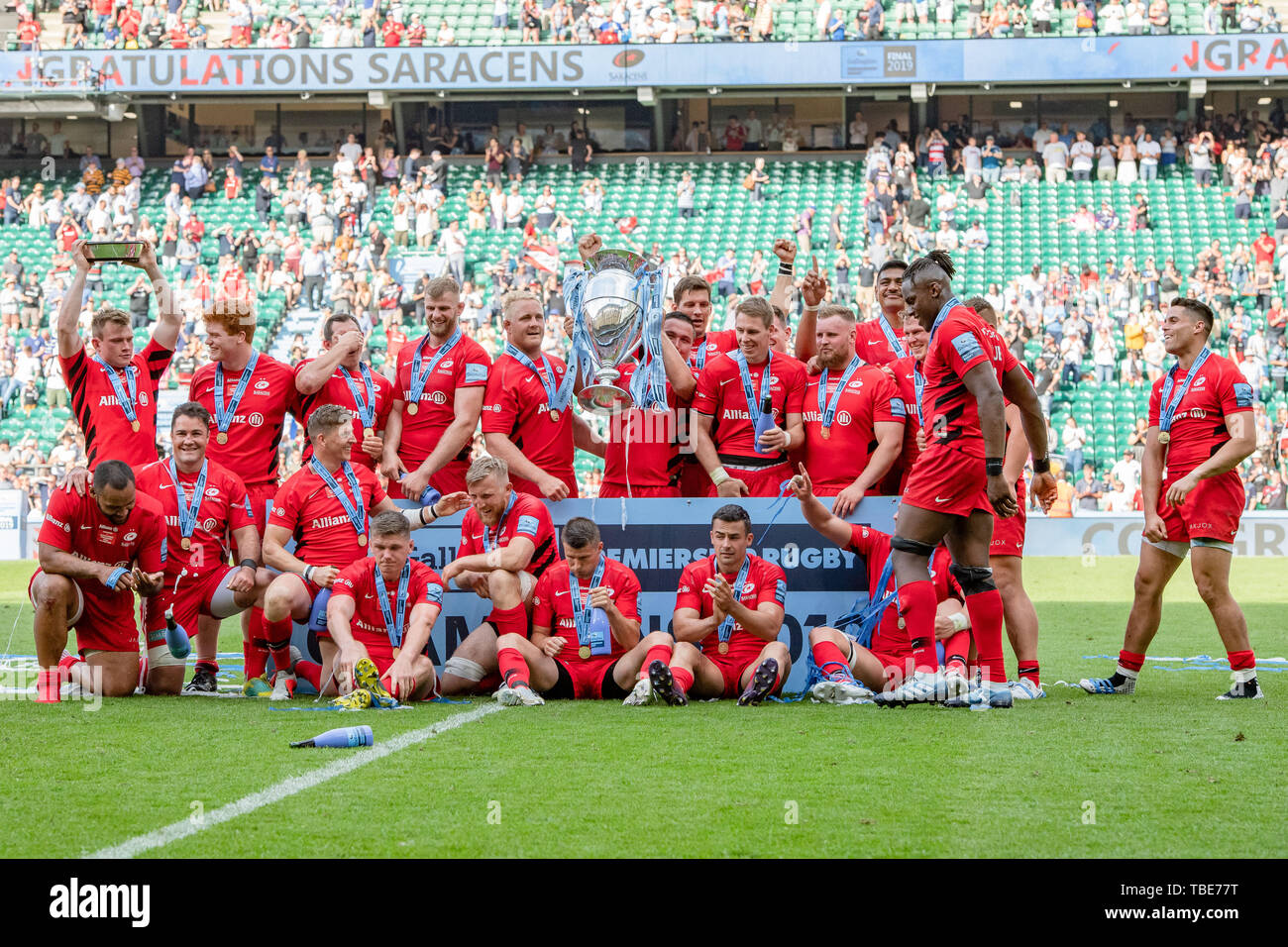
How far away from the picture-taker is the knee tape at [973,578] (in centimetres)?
688

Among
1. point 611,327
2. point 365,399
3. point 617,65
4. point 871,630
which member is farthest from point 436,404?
point 617,65

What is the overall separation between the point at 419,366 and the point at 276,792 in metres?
4.39

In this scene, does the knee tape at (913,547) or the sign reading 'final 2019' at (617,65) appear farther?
the sign reading 'final 2019' at (617,65)

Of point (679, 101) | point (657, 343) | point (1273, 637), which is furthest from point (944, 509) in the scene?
point (679, 101)

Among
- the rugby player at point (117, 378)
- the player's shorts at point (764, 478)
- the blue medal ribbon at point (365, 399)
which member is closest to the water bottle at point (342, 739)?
the player's shorts at point (764, 478)

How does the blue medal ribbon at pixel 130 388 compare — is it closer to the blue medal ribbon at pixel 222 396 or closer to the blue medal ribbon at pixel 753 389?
the blue medal ribbon at pixel 222 396

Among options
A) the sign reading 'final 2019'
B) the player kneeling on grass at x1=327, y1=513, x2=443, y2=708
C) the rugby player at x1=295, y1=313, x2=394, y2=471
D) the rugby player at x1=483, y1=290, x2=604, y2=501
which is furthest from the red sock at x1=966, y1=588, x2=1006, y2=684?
the sign reading 'final 2019'

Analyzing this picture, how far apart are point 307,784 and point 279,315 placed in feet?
77.4

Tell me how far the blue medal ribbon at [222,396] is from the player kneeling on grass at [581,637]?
7.64 ft

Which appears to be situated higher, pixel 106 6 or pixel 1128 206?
pixel 106 6

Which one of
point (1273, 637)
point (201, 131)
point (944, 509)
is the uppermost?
point (201, 131)

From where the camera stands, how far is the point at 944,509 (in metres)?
6.71

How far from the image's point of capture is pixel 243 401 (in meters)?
8.66

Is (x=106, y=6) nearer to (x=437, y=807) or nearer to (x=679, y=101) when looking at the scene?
(x=679, y=101)
